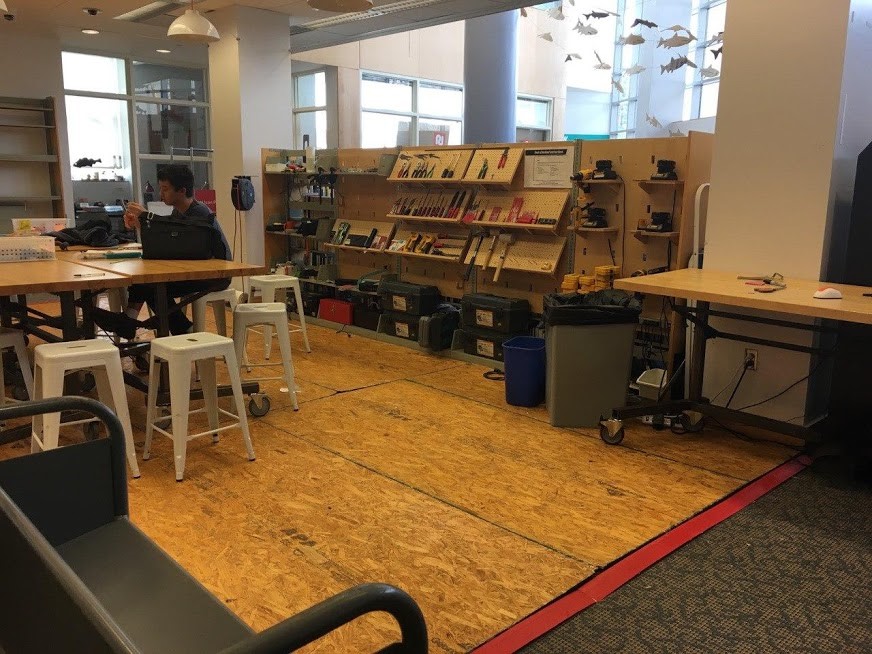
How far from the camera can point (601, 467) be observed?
11.4 feet

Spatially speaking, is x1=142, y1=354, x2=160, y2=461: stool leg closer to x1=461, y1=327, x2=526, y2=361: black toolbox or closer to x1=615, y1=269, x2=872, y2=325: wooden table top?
x1=615, y1=269, x2=872, y2=325: wooden table top

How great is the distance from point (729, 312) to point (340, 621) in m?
3.53

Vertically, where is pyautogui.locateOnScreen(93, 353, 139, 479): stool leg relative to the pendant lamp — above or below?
below

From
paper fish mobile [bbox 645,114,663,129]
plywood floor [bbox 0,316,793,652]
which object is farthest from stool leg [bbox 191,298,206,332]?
paper fish mobile [bbox 645,114,663,129]

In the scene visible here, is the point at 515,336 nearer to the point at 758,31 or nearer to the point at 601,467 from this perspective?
the point at 601,467

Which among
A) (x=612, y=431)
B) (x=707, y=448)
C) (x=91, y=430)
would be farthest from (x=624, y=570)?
(x=91, y=430)

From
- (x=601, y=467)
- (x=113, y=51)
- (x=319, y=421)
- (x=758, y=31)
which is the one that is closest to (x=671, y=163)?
(x=758, y=31)

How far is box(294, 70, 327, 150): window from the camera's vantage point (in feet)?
36.5

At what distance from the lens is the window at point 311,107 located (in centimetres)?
1111

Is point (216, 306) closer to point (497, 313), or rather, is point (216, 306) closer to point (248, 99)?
point (497, 313)

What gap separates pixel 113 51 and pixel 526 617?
30.9 feet

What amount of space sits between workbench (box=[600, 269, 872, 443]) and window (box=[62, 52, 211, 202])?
704 centimetres

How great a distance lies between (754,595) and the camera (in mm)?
2393

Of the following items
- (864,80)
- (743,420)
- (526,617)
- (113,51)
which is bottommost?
(526,617)
